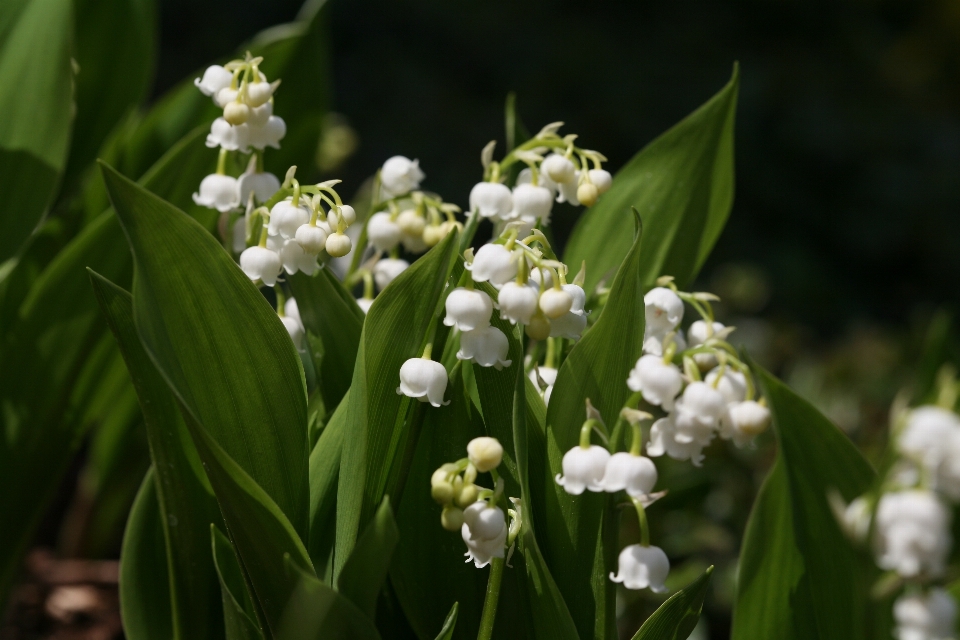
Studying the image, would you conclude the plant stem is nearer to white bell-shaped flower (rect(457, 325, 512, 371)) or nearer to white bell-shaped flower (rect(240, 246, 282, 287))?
white bell-shaped flower (rect(457, 325, 512, 371))

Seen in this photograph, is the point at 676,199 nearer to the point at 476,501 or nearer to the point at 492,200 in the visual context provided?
the point at 492,200

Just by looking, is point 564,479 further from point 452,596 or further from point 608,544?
point 452,596

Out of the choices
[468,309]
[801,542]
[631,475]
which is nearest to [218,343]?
[468,309]

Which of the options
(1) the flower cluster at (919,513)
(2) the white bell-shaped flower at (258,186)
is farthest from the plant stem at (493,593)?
(2) the white bell-shaped flower at (258,186)

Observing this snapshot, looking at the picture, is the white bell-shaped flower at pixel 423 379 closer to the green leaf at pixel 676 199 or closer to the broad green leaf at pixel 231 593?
the broad green leaf at pixel 231 593

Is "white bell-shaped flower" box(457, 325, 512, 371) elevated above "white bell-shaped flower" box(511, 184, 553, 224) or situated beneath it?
situated beneath

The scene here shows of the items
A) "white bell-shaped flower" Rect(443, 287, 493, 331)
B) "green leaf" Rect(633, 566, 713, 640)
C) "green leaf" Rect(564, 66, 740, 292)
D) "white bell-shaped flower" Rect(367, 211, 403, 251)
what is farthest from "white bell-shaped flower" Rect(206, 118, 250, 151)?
"green leaf" Rect(633, 566, 713, 640)
